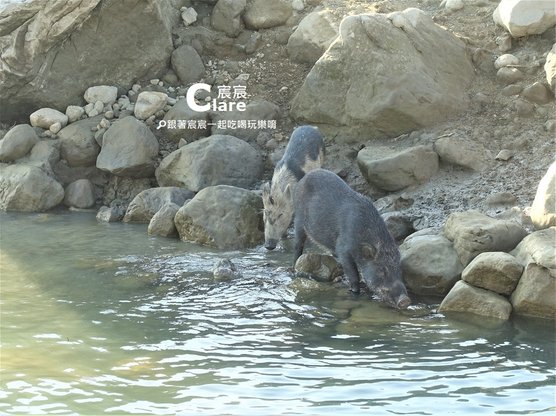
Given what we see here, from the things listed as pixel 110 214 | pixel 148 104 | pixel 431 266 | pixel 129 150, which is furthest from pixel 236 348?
pixel 148 104

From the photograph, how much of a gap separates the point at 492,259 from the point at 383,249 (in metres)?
1.13

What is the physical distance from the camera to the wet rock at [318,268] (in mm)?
8867

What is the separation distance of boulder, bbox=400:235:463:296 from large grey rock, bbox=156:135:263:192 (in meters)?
3.77

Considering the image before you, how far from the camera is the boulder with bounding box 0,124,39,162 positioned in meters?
12.4

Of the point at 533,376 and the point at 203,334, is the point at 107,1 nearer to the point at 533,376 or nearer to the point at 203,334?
the point at 203,334

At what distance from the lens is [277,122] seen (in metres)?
12.8

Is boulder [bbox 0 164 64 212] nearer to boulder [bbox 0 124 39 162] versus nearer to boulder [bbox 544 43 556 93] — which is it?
boulder [bbox 0 124 39 162]

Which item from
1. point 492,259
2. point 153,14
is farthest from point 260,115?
point 492,259

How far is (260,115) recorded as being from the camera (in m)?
A: 12.6

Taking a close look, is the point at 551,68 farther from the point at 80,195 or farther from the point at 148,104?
the point at 80,195

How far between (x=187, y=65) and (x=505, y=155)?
18.4ft

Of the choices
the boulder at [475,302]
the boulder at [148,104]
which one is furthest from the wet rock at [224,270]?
the boulder at [148,104]

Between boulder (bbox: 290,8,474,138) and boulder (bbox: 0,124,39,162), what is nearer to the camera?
boulder (bbox: 290,8,474,138)

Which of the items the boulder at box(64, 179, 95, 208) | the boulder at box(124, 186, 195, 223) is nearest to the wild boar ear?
the boulder at box(124, 186, 195, 223)
